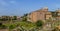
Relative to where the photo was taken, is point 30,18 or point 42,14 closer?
point 42,14

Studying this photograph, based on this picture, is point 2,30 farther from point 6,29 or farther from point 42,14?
point 42,14

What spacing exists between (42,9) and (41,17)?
1.57 m

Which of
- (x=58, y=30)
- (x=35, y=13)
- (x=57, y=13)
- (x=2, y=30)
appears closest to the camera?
(x=58, y=30)

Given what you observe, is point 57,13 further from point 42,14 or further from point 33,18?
point 33,18

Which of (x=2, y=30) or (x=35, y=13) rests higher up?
(x=35, y=13)

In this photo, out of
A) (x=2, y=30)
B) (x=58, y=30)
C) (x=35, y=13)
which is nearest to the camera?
(x=58, y=30)

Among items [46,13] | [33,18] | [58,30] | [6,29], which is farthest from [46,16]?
[58,30]

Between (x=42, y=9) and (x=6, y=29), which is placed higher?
(x=42, y=9)

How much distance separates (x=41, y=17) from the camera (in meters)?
31.5

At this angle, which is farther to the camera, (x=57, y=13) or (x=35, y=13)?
(x=35, y=13)

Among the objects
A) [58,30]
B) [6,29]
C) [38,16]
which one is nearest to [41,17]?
[38,16]

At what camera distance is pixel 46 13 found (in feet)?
102

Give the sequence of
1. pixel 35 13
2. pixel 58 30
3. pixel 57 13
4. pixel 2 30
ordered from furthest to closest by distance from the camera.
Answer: pixel 35 13 < pixel 57 13 < pixel 2 30 < pixel 58 30

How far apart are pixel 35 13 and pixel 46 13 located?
7.56ft
